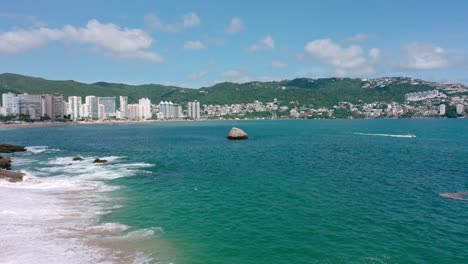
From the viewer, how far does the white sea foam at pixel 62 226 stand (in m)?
18.7

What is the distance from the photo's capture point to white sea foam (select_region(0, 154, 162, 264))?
18706 millimetres

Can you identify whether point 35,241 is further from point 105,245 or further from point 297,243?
point 297,243

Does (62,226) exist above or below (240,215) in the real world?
above

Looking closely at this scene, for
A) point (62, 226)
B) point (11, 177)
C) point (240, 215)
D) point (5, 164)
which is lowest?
point (240, 215)

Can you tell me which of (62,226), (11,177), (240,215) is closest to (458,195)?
(240,215)

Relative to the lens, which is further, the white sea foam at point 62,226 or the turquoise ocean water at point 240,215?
the turquoise ocean water at point 240,215

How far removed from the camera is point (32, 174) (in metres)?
45.6

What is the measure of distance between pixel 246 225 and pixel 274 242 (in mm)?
3602

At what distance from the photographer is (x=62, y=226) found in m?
23.8

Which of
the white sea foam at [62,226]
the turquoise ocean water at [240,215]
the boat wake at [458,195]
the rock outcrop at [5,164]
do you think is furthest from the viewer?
the rock outcrop at [5,164]

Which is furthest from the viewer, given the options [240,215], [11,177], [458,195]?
[11,177]

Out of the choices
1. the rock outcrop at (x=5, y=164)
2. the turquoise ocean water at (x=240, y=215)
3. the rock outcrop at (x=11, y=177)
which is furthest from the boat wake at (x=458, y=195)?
the rock outcrop at (x=5, y=164)

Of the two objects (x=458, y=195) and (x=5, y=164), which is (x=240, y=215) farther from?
(x=5, y=164)

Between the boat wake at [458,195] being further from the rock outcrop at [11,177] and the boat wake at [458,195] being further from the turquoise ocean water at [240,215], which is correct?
the rock outcrop at [11,177]
